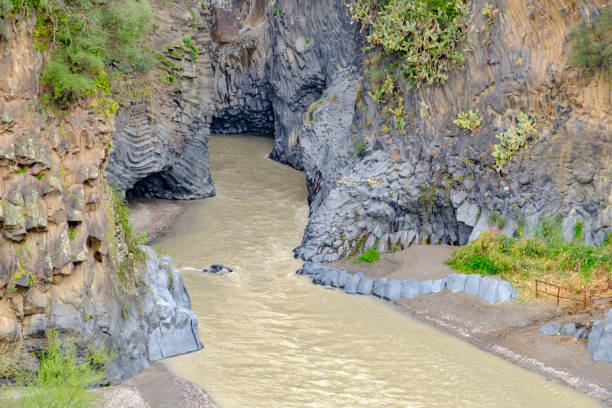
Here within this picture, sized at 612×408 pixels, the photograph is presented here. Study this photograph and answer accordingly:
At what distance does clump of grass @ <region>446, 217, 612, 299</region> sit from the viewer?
21188 mm

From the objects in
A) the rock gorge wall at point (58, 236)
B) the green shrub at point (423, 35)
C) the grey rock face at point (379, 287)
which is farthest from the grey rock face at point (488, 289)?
A: the rock gorge wall at point (58, 236)

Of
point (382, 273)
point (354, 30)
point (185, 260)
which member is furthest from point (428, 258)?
point (354, 30)

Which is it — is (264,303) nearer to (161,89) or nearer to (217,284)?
(217,284)

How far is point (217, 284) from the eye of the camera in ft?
78.0

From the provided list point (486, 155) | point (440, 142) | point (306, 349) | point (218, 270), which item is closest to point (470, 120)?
point (486, 155)

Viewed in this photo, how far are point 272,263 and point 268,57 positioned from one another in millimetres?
17869

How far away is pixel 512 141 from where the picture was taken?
23.7 m

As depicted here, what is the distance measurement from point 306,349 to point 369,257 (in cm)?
678

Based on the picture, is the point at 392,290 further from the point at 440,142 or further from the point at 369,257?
the point at 440,142

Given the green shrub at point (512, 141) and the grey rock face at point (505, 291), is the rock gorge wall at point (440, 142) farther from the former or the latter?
the grey rock face at point (505, 291)

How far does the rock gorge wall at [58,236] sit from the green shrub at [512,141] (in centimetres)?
1243

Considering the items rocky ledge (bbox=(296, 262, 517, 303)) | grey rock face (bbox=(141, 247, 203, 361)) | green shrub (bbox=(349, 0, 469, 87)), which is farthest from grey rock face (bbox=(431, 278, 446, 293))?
grey rock face (bbox=(141, 247, 203, 361))

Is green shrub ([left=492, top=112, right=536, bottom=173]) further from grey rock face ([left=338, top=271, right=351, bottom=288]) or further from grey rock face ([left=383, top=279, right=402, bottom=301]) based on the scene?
grey rock face ([left=338, top=271, right=351, bottom=288])

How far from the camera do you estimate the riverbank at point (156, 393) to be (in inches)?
Result: 597
